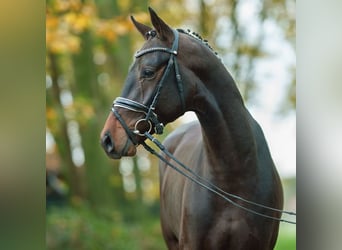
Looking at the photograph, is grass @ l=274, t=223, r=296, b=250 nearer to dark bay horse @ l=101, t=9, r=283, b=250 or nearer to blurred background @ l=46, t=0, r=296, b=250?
blurred background @ l=46, t=0, r=296, b=250

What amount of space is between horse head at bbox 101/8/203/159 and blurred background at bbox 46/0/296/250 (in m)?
5.94

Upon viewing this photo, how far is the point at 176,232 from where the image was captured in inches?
185

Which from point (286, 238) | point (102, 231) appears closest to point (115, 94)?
point (102, 231)

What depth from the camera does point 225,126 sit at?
3.71m

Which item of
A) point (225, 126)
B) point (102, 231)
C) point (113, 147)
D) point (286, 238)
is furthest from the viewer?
point (286, 238)

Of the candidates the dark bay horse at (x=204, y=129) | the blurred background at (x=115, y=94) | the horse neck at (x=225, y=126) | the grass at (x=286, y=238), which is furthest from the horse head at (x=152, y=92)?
the grass at (x=286, y=238)

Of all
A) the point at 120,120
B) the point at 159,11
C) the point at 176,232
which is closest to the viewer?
the point at 120,120

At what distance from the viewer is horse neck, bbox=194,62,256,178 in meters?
3.68

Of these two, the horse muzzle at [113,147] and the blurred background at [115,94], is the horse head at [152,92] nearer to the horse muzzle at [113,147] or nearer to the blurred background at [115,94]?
the horse muzzle at [113,147]

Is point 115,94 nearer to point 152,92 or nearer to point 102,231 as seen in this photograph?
point 102,231

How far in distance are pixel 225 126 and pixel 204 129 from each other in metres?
0.13
